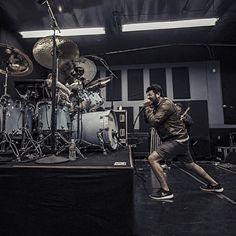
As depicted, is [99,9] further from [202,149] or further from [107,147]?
[202,149]

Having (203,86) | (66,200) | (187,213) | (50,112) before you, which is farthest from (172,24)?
(66,200)

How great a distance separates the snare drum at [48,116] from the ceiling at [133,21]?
2087 millimetres

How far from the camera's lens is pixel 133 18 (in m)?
5.60

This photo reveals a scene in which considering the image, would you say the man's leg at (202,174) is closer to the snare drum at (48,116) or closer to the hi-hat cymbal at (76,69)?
the snare drum at (48,116)

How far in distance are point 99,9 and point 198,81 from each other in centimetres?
533

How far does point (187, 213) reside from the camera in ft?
7.25

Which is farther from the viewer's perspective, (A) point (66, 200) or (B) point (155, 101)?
(B) point (155, 101)

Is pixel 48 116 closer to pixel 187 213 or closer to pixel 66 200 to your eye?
pixel 66 200

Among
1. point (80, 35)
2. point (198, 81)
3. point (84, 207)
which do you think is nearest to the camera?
point (84, 207)

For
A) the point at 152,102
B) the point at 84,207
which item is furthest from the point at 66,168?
the point at 152,102

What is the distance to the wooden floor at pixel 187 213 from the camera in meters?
1.80

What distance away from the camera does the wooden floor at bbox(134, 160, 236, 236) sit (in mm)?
1802

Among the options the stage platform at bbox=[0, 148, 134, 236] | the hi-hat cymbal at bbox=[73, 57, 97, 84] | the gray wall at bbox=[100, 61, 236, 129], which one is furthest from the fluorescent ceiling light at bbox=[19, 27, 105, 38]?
the stage platform at bbox=[0, 148, 134, 236]

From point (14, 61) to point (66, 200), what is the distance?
8.06 feet
